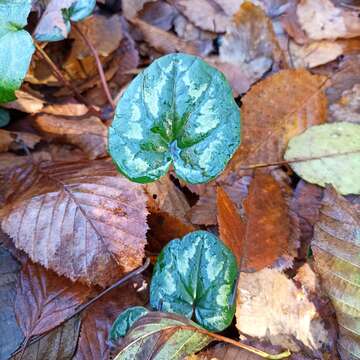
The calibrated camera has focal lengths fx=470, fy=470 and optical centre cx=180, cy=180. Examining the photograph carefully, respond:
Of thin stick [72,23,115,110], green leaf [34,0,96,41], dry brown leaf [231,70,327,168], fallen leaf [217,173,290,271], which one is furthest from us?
thin stick [72,23,115,110]

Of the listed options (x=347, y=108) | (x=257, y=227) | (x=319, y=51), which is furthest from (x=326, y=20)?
(x=257, y=227)

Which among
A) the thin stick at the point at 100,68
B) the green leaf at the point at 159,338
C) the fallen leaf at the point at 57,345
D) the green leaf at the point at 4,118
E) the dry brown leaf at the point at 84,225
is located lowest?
the fallen leaf at the point at 57,345

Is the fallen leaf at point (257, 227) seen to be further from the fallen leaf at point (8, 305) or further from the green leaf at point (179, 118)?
the fallen leaf at point (8, 305)

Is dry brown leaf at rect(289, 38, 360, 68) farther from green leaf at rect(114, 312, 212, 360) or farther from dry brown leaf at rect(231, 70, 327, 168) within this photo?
green leaf at rect(114, 312, 212, 360)

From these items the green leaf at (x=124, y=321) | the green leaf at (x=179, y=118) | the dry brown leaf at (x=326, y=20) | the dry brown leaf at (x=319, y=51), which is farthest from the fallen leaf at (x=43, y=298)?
the dry brown leaf at (x=326, y=20)

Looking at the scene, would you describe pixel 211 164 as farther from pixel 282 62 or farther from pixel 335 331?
pixel 282 62

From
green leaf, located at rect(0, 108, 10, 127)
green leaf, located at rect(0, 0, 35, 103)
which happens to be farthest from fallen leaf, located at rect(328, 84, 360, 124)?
green leaf, located at rect(0, 108, 10, 127)
